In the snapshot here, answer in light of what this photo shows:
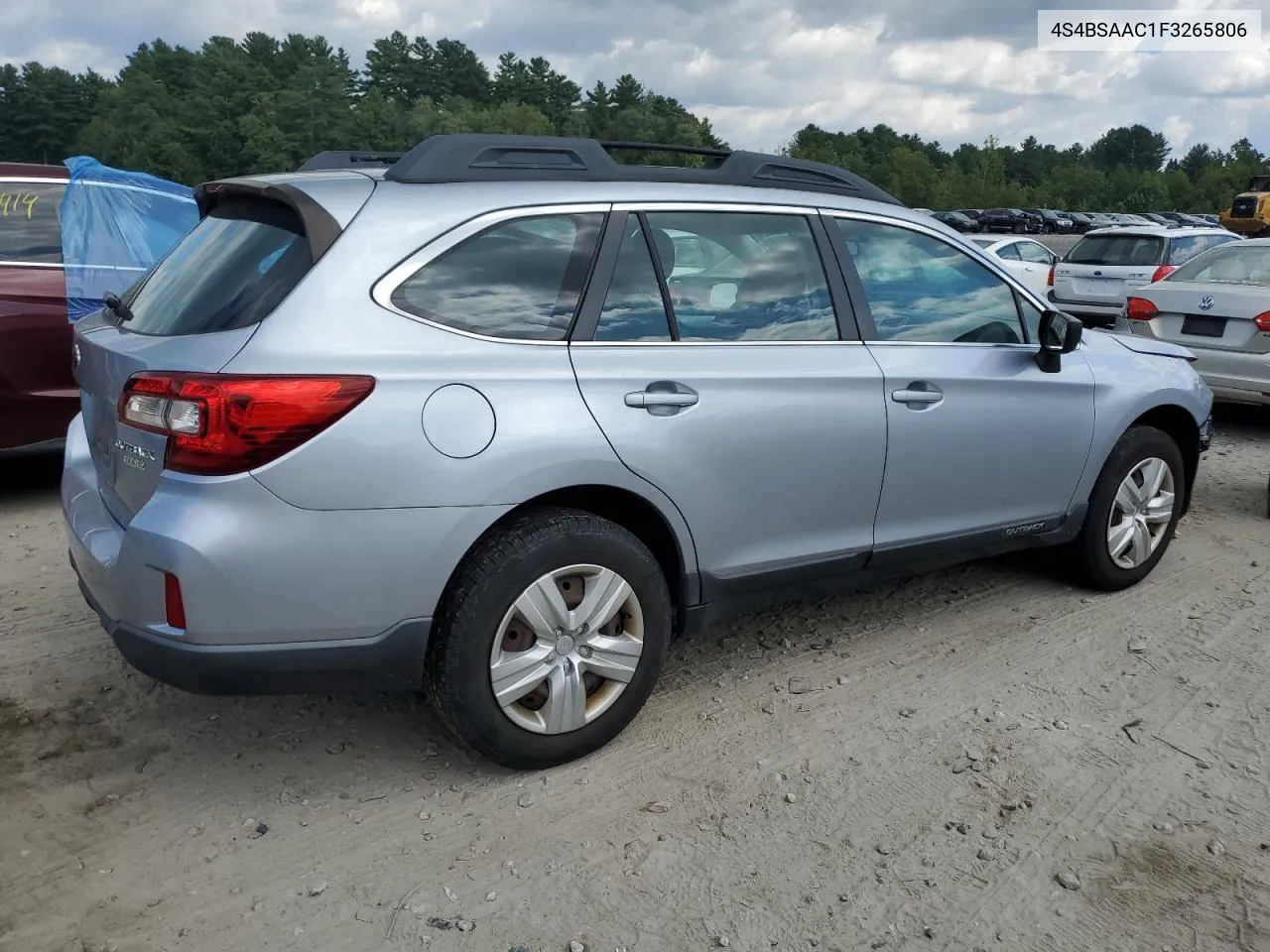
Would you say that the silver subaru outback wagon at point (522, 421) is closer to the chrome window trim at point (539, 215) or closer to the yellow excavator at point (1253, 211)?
the chrome window trim at point (539, 215)

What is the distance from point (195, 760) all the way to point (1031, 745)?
260cm

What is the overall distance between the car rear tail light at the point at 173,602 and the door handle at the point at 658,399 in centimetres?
129

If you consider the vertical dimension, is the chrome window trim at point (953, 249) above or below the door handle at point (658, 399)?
above

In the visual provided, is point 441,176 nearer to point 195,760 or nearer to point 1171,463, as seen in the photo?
point 195,760

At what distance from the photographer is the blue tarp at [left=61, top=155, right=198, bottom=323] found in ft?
19.5

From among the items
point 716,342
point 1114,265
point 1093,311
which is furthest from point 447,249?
point 1114,265

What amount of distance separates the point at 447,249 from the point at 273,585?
1.01 m

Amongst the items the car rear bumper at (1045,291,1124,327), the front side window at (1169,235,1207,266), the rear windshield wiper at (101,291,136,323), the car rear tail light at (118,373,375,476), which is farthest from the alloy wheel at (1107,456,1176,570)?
the front side window at (1169,235,1207,266)

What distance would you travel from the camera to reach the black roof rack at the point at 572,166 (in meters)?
3.14

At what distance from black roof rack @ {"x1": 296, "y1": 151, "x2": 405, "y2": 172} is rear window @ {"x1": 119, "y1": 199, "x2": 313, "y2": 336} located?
53cm

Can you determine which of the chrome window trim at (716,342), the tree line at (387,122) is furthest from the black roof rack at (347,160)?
the tree line at (387,122)

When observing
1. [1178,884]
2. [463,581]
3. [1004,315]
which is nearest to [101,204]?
[463,581]

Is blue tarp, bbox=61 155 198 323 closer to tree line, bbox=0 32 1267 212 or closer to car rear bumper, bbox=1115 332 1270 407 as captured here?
car rear bumper, bbox=1115 332 1270 407

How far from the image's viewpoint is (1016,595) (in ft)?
15.7
